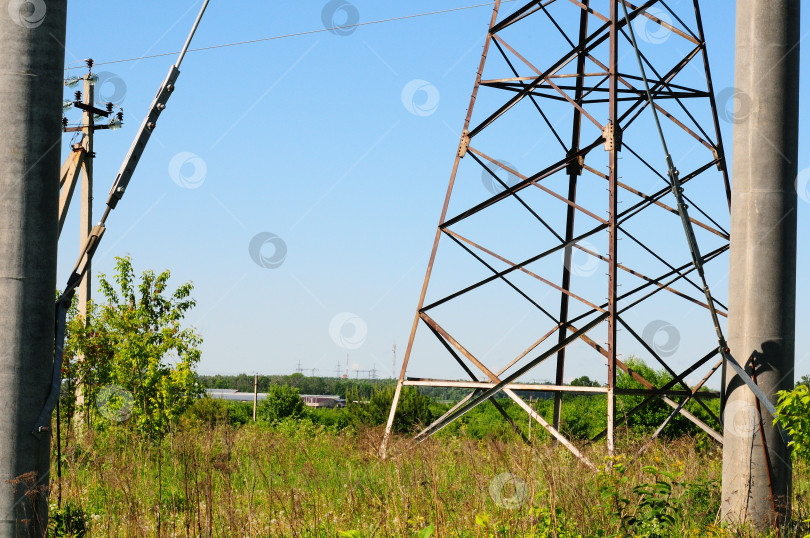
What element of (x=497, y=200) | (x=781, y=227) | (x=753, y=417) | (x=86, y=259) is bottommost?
(x=753, y=417)

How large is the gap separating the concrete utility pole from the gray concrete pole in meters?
5.06

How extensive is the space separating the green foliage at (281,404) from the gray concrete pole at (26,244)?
29.1 meters

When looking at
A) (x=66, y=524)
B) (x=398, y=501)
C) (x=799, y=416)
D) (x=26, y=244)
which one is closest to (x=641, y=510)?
(x=799, y=416)

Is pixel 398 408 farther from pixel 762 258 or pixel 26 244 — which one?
pixel 26 244

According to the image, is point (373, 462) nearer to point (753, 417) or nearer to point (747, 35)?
point (753, 417)

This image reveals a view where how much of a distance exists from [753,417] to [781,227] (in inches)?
58.7

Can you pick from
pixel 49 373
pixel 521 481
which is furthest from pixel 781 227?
pixel 49 373

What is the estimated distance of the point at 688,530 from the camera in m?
5.58

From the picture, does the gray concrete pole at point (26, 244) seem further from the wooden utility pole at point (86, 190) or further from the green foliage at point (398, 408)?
the wooden utility pole at point (86, 190)

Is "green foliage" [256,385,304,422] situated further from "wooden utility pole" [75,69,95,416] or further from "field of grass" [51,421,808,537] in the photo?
"field of grass" [51,421,808,537]

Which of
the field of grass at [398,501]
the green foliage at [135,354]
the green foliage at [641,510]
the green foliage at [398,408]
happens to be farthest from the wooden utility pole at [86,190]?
the green foliage at [641,510]

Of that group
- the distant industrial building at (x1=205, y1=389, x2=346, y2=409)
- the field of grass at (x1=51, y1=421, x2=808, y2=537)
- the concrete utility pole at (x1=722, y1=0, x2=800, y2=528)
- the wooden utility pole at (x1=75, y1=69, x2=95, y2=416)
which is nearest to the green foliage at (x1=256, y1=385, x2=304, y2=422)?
the distant industrial building at (x1=205, y1=389, x2=346, y2=409)

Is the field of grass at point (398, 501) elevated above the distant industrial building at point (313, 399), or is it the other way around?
the field of grass at point (398, 501)

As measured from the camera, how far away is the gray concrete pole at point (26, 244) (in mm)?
2869
